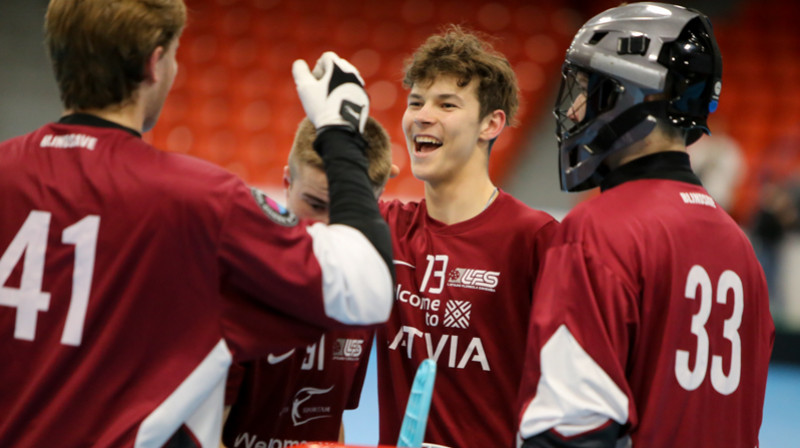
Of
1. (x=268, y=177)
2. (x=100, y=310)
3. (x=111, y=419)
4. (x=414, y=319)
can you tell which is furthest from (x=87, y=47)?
(x=268, y=177)

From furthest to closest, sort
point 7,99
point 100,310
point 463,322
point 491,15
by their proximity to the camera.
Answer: point 491,15
point 7,99
point 463,322
point 100,310

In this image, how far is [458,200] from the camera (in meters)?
3.15

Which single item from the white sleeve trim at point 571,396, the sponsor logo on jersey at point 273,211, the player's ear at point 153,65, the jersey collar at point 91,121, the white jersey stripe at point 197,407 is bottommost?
the white sleeve trim at point 571,396

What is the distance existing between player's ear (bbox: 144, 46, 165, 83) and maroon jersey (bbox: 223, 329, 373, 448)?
3.09ft

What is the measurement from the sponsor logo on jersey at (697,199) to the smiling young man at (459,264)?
63 cm

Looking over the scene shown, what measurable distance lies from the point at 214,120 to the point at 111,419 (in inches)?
326

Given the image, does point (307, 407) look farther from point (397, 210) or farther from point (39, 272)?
point (39, 272)

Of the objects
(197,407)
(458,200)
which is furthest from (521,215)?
(197,407)

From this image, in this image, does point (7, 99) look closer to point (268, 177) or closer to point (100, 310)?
point (268, 177)

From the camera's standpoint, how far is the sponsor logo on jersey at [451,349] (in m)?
2.84

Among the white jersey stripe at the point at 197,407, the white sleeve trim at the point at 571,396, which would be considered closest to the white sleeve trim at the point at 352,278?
the white jersey stripe at the point at 197,407

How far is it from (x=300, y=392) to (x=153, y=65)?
1.25 metres

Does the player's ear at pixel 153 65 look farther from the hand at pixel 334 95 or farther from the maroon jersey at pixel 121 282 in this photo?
the hand at pixel 334 95

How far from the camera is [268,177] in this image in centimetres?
952
